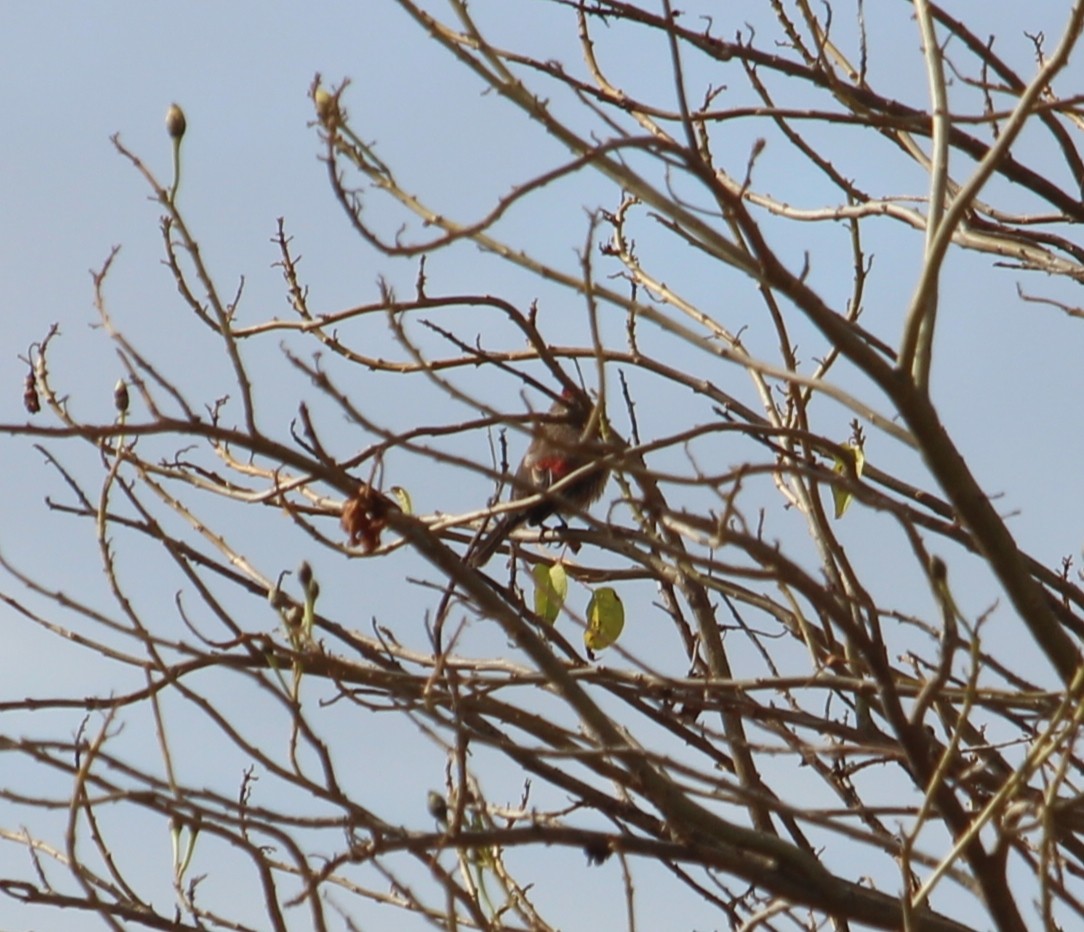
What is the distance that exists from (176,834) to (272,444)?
0.98 m

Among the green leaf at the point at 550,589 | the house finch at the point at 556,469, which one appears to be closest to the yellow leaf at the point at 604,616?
the green leaf at the point at 550,589

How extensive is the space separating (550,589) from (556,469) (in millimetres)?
4045

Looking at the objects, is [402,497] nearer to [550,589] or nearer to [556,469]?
[550,589]

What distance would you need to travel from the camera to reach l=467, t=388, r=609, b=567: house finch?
2518 mm

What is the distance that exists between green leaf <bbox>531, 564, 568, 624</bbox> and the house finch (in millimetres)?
162

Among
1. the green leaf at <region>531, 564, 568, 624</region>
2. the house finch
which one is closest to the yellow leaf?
the green leaf at <region>531, 564, 568, 624</region>

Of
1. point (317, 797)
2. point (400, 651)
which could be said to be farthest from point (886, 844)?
point (400, 651)

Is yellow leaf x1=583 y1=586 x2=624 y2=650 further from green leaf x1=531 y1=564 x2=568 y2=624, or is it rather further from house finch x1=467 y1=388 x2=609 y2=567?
house finch x1=467 y1=388 x2=609 y2=567

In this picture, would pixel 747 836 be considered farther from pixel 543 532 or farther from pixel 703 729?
pixel 543 532

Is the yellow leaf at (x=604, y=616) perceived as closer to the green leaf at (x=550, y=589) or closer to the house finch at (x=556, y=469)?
the green leaf at (x=550, y=589)

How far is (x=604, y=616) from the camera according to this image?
12.7ft

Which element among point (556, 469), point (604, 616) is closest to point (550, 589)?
point (604, 616)

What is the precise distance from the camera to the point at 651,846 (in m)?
2.75

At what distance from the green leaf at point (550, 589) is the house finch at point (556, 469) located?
0.16 metres
